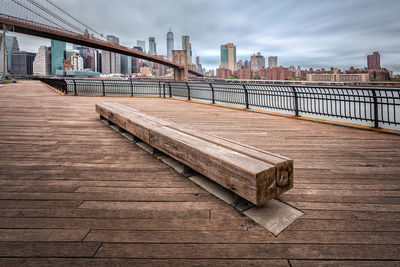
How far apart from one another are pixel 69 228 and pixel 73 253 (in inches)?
12.9

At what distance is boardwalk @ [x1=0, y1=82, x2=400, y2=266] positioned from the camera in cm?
168

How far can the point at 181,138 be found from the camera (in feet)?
9.73

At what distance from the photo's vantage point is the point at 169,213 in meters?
2.19

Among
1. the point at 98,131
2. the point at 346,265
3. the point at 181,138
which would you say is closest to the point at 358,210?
the point at 346,265

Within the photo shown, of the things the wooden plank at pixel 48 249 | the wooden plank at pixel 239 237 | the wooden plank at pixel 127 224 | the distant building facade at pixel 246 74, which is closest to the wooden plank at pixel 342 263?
the wooden plank at pixel 239 237

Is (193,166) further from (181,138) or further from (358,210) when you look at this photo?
(358,210)

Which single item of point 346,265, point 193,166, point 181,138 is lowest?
point 346,265

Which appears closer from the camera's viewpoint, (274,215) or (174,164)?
(274,215)

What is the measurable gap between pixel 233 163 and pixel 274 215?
580mm

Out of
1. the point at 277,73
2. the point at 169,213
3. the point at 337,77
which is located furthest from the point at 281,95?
the point at 277,73

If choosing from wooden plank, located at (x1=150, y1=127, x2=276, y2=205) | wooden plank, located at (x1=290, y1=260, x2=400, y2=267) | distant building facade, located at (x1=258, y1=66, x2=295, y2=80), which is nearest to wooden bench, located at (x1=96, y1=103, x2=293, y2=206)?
wooden plank, located at (x1=150, y1=127, x2=276, y2=205)

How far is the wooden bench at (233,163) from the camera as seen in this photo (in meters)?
2.01

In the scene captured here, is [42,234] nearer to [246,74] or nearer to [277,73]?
[277,73]

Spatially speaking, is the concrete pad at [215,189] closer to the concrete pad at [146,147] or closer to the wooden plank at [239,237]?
the wooden plank at [239,237]
